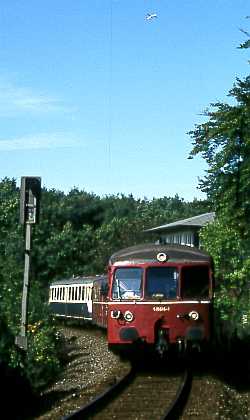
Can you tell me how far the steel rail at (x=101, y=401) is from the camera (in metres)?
12.8

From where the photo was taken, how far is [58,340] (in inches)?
946

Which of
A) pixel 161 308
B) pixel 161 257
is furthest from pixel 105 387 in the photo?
pixel 161 257

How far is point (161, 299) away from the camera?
1838cm

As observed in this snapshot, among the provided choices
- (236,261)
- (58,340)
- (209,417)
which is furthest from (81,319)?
(209,417)

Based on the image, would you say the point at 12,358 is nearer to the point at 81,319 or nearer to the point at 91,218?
the point at 81,319

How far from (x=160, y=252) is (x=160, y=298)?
110 cm

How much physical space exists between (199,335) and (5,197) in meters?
74.4

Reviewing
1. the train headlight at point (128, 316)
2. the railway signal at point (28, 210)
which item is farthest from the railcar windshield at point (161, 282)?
the railway signal at point (28, 210)

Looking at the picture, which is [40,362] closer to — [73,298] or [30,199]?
[30,199]

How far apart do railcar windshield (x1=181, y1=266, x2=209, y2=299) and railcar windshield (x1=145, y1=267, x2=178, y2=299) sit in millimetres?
183

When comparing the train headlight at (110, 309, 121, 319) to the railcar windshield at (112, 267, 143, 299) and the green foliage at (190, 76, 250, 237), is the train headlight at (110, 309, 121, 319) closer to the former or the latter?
the railcar windshield at (112, 267, 143, 299)

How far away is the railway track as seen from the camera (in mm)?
13245

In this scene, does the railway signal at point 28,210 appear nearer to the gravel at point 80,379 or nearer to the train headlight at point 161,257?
the gravel at point 80,379

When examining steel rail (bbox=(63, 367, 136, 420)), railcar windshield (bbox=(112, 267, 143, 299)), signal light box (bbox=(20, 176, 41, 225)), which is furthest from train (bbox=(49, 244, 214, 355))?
signal light box (bbox=(20, 176, 41, 225))
